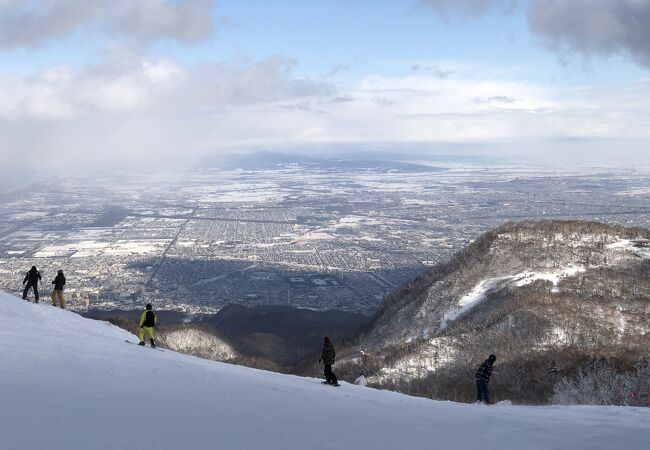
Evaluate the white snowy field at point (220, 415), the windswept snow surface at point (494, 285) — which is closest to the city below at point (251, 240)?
the windswept snow surface at point (494, 285)

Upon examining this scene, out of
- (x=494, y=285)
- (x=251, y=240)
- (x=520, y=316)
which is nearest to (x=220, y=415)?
(x=520, y=316)

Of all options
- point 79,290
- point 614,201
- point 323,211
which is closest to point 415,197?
point 323,211

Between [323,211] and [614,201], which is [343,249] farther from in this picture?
[614,201]

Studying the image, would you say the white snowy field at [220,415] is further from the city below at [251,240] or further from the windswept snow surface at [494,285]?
the city below at [251,240]

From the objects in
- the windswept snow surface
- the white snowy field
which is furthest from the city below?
the white snowy field

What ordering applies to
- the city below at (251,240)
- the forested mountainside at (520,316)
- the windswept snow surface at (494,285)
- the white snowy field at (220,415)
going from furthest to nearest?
the city below at (251,240) < the windswept snow surface at (494,285) < the forested mountainside at (520,316) < the white snowy field at (220,415)

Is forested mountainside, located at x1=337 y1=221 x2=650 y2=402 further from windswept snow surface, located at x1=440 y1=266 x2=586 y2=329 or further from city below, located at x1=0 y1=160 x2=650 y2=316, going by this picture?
city below, located at x1=0 y1=160 x2=650 y2=316

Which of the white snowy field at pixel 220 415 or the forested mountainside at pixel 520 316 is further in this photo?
the forested mountainside at pixel 520 316
